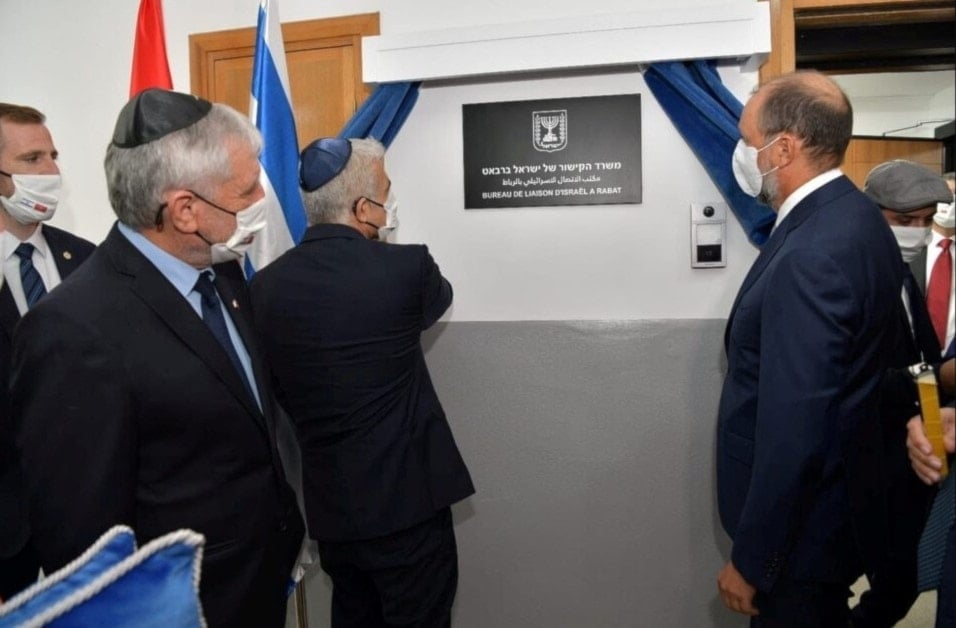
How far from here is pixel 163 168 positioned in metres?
1.09

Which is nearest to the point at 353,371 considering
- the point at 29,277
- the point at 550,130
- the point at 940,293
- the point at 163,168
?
the point at 163,168

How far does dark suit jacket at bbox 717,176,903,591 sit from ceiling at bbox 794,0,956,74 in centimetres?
105

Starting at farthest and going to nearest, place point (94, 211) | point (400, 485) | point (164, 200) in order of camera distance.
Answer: point (94, 211) < point (400, 485) < point (164, 200)

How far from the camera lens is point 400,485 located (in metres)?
1.55

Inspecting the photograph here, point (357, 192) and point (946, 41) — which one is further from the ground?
point (946, 41)

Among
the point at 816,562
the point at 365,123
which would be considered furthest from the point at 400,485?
the point at 365,123

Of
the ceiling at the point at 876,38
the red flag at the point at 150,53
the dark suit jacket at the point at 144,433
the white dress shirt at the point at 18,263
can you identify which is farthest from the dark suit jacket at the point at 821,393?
the red flag at the point at 150,53

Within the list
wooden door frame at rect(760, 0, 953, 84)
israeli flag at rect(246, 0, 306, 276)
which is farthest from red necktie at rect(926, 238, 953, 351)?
israeli flag at rect(246, 0, 306, 276)

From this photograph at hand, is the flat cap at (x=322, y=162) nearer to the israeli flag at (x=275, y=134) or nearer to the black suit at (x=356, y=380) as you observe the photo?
the black suit at (x=356, y=380)

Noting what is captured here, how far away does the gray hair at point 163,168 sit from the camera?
3.58ft

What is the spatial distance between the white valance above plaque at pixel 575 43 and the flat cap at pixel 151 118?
107 cm

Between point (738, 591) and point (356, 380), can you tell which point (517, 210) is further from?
point (738, 591)

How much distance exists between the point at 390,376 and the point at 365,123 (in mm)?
975

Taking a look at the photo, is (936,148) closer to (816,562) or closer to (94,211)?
(816,562)
